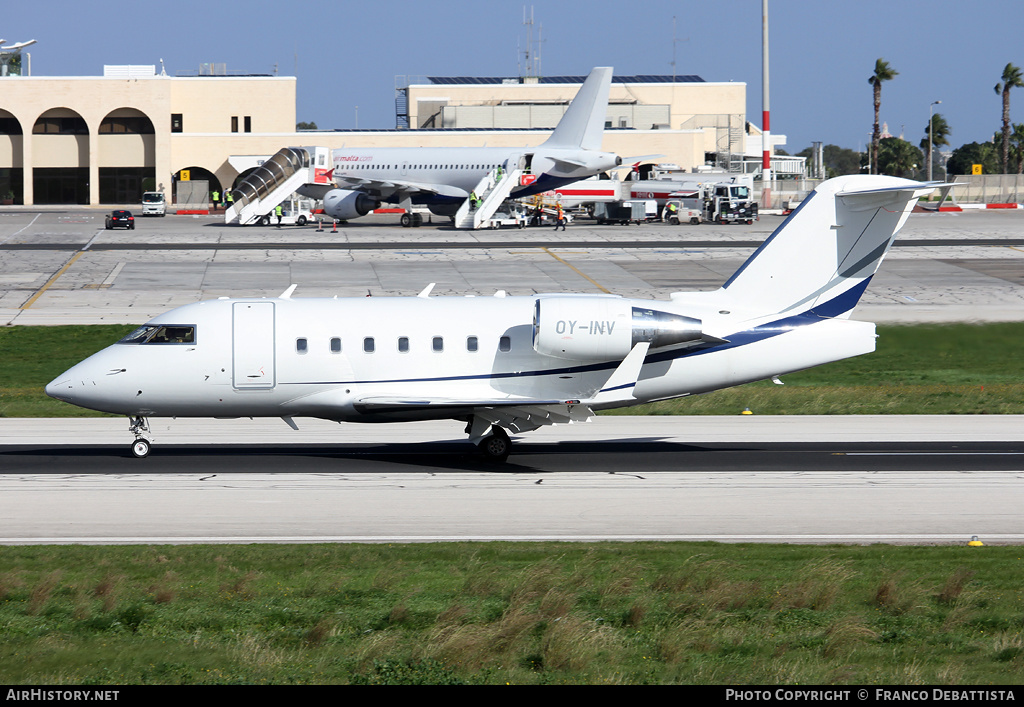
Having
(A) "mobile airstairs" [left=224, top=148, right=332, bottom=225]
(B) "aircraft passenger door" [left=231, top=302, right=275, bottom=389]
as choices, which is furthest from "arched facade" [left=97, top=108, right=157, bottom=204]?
(B) "aircraft passenger door" [left=231, top=302, right=275, bottom=389]

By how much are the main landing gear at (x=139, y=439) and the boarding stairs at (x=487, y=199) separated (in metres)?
65.4

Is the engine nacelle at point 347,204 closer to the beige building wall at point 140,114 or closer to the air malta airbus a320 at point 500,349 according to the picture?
the beige building wall at point 140,114

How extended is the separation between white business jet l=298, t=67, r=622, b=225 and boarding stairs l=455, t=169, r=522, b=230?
59 centimetres

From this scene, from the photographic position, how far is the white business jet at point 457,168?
9281 cm

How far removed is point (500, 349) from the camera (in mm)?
24672

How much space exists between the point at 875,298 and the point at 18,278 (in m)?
44.9

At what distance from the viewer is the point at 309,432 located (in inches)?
1158

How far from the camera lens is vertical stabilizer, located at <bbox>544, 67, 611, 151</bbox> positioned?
313 feet

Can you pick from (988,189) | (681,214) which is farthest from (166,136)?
(988,189)

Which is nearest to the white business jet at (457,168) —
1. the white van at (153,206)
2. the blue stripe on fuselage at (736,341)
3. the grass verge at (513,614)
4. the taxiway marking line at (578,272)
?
the white van at (153,206)

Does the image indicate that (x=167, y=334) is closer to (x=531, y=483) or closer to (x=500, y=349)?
(x=500, y=349)

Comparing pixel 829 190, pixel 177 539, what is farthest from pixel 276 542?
pixel 829 190

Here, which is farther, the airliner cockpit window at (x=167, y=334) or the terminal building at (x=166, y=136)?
the terminal building at (x=166, y=136)

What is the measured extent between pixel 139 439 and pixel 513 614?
47.7ft
